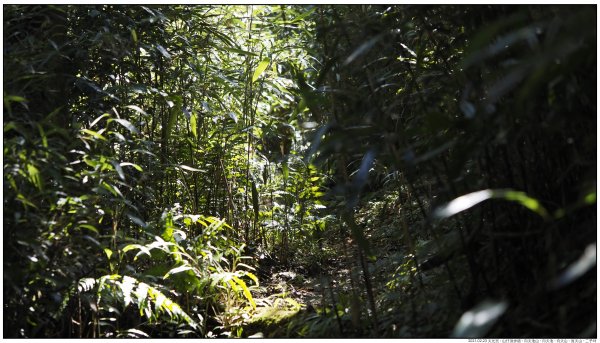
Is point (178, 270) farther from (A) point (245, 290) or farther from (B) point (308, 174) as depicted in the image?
(B) point (308, 174)

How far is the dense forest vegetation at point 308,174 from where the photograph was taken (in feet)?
3.96

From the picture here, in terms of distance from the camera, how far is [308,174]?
3.34 metres

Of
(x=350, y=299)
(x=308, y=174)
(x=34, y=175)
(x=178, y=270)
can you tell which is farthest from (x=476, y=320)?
(x=308, y=174)

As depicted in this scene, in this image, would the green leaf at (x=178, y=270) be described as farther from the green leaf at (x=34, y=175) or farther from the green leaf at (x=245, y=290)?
the green leaf at (x=34, y=175)

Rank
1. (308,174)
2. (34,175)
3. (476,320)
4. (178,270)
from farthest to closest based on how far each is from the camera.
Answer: (308,174), (178,270), (34,175), (476,320)

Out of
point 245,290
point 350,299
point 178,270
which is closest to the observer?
point 350,299

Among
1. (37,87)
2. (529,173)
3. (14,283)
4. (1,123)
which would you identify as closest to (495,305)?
(529,173)

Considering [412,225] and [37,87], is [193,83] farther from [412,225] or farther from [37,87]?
[412,225]

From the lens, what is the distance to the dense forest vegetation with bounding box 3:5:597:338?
121 centimetres

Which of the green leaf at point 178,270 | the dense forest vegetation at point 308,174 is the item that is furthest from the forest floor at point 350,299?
the green leaf at point 178,270

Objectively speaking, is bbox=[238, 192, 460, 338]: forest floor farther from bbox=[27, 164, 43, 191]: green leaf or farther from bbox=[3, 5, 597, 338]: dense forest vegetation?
bbox=[27, 164, 43, 191]: green leaf

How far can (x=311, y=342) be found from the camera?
5.34 feet

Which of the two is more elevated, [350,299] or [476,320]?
[350,299]

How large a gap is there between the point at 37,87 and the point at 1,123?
43cm
